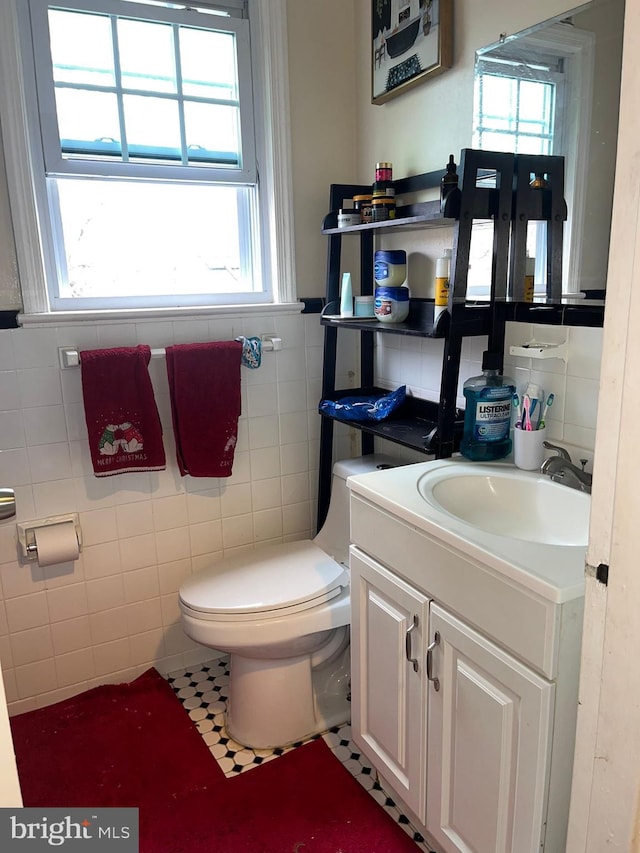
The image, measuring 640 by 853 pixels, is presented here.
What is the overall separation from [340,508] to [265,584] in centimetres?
38

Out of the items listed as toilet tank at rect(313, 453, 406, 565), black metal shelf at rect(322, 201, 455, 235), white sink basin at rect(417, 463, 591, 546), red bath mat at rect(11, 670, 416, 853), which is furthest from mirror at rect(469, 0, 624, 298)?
red bath mat at rect(11, 670, 416, 853)

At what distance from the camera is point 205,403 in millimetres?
1986

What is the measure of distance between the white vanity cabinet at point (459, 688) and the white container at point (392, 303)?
57 centimetres

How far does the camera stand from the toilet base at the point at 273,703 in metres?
1.83

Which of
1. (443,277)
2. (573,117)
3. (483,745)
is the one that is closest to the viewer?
(483,745)

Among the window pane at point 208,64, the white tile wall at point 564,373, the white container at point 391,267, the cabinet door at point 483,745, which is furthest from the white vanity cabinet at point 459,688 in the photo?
the window pane at point 208,64

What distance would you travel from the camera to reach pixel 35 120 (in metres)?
1.79

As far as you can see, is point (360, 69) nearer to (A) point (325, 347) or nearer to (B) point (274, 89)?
(B) point (274, 89)

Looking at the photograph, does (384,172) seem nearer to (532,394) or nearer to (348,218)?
(348,218)

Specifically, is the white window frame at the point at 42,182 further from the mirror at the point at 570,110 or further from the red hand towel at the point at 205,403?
the mirror at the point at 570,110

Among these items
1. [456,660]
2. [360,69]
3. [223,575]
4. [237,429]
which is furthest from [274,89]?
[456,660]

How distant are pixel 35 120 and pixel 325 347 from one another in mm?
1084

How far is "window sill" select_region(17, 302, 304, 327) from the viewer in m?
1.81

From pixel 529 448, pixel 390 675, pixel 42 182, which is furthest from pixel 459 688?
pixel 42 182
